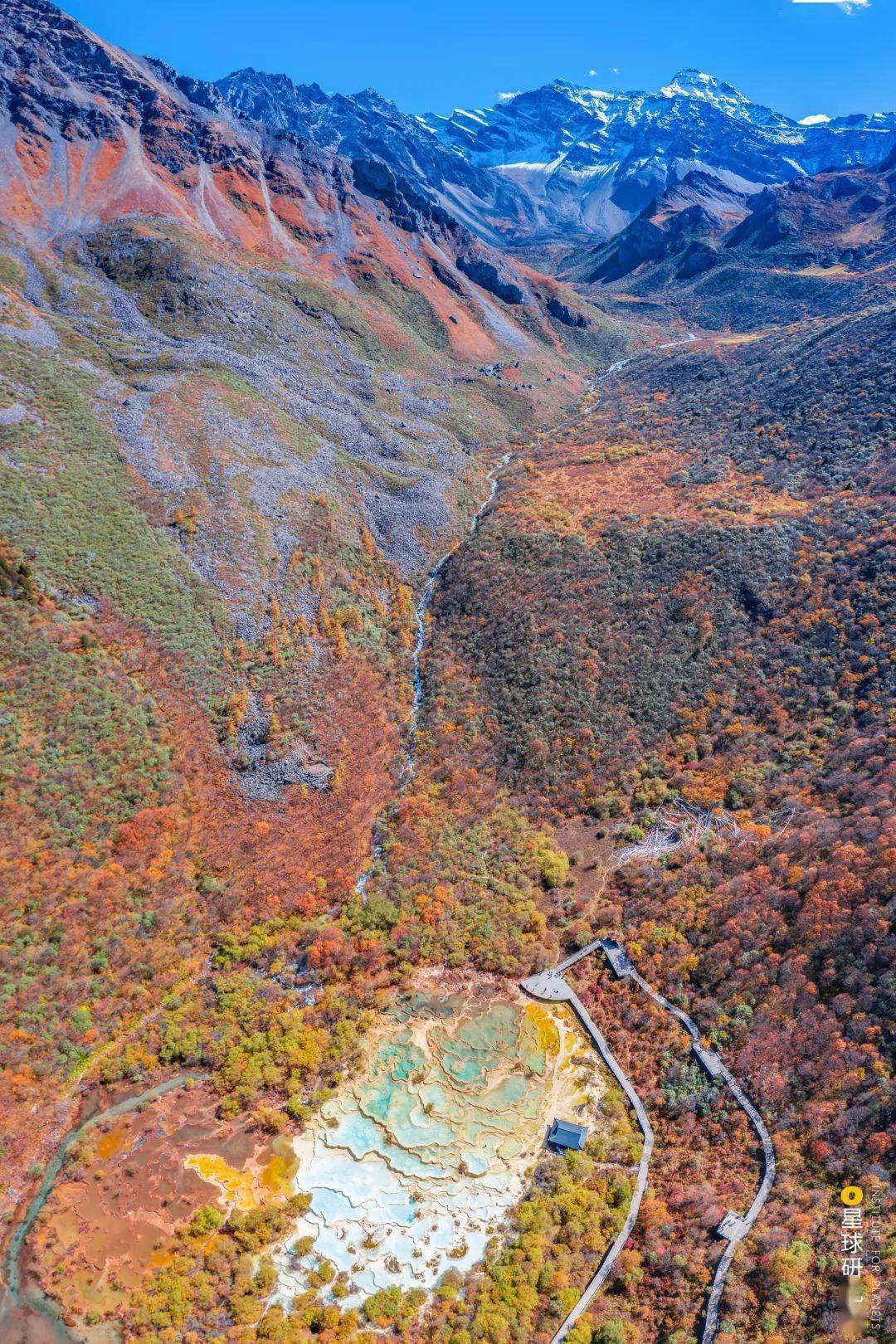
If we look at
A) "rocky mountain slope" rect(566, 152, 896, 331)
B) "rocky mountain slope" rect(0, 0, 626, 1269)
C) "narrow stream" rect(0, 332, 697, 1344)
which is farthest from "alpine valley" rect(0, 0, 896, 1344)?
"rocky mountain slope" rect(566, 152, 896, 331)

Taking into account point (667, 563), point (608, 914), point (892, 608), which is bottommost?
point (608, 914)

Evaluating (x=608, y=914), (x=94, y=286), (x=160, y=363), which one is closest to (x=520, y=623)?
(x=608, y=914)

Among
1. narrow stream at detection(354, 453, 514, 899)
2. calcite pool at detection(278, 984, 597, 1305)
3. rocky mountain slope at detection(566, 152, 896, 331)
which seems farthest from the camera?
rocky mountain slope at detection(566, 152, 896, 331)

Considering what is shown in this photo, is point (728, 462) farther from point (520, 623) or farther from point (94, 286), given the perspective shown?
point (94, 286)

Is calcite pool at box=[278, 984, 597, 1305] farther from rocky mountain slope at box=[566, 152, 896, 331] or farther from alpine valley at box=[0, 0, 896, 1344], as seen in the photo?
rocky mountain slope at box=[566, 152, 896, 331]

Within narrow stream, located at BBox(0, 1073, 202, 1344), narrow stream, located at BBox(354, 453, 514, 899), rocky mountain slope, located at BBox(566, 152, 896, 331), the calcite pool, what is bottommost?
narrow stream, located at BBox(0, 1073, 202, 1344)

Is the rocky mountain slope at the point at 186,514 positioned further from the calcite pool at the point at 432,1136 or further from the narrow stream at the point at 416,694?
the calcite pool at the point at 432,1136

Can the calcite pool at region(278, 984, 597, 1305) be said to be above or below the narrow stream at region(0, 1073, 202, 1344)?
above
